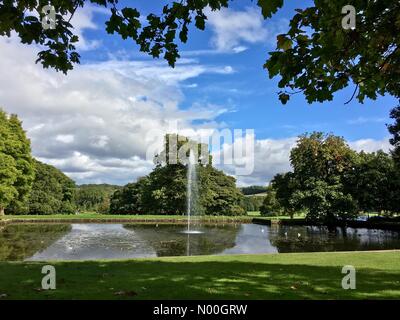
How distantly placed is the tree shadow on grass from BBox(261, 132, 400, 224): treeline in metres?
33.1

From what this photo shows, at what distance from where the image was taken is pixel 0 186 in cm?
3778

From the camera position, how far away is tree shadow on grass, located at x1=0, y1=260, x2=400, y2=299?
21.9ft

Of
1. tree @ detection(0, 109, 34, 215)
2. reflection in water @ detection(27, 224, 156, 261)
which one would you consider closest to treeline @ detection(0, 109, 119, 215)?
tree @ detection(0, 109, 34, 215)

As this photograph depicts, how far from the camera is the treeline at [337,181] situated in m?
42.2

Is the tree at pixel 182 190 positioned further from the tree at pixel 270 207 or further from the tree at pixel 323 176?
the tree at pixel 323 176

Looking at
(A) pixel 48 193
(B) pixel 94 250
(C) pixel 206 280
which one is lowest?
(B) pixel 94 250

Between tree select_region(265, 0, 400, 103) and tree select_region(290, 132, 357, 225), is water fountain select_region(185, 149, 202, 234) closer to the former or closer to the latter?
tree select_region(290, 132, 357, 225)

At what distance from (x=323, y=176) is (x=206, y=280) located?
3889 centimetres

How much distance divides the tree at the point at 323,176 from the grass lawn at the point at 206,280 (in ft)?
102

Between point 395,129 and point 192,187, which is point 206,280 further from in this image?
point 192,187

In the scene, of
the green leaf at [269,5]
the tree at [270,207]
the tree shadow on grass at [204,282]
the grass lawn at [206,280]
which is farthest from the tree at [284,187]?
the green leaf at [269,5]

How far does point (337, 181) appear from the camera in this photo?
43438 mm

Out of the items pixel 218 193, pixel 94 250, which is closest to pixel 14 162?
pixel 94 250
